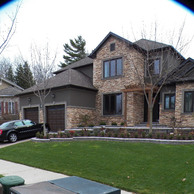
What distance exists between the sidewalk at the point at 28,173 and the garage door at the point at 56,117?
9722 mm

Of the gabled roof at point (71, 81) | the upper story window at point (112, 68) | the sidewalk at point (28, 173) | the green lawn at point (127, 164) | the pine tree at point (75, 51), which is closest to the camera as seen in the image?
the green lawn at point (127, 164)

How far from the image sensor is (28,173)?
6.82 m

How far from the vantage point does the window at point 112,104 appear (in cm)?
1842

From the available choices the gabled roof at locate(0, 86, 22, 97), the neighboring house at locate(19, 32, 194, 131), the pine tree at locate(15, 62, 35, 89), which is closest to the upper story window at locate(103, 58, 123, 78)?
the neighboring house at locate(19, 32, 194, 131)

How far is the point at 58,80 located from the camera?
19641mm

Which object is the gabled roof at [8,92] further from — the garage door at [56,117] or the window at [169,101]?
the window at [169,101]

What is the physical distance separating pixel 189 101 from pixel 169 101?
1626 millimetres

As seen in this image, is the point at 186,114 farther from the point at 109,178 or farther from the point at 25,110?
the point at 25,110

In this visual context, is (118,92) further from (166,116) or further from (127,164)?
(127,164)

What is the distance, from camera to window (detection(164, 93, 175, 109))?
1616 centimetres

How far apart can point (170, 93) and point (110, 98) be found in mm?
5359

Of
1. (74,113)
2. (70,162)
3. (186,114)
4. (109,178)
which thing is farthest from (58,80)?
(109,178)

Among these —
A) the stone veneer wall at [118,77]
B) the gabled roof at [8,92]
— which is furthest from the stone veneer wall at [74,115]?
the gabled roof at [8,92]

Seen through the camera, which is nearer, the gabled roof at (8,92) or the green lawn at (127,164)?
the green lawn at (127,164)
